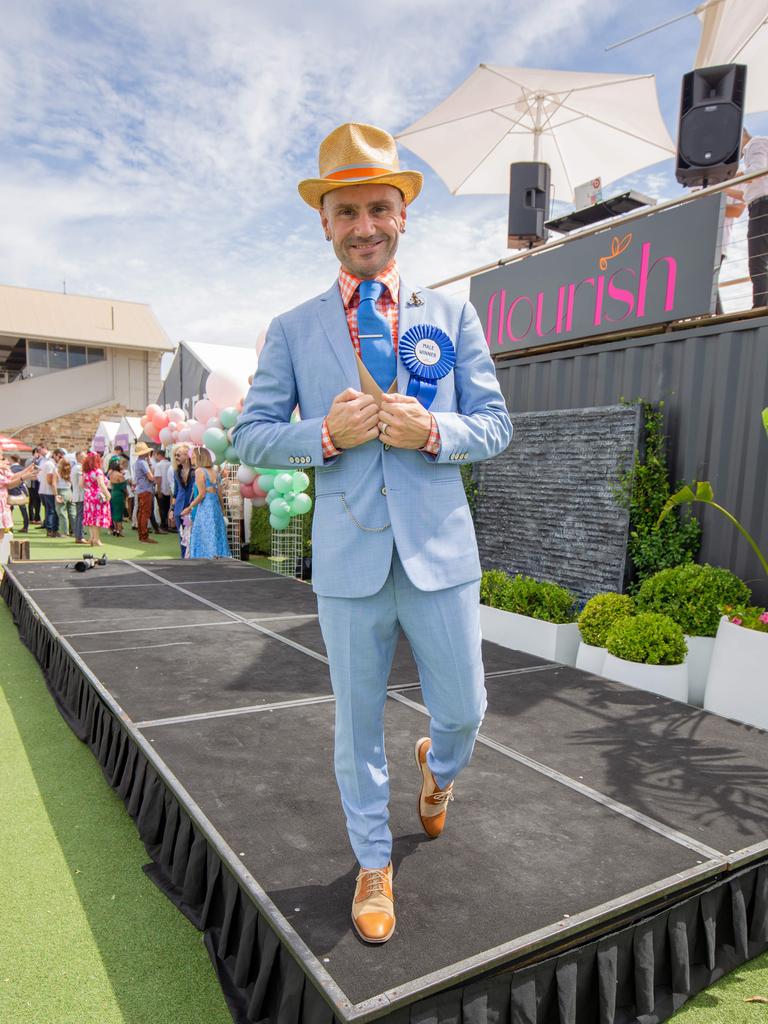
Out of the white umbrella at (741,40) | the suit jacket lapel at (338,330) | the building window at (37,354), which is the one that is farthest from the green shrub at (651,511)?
the building window at (37,354)

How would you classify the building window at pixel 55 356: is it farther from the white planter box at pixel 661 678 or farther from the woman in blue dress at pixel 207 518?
the white planter box at pixel 661 678

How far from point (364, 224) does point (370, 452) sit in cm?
58

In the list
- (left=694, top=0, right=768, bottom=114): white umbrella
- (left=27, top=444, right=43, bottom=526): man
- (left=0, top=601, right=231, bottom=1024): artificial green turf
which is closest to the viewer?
(left=0, top=601, right=231, bottom=1024): artificial green turf

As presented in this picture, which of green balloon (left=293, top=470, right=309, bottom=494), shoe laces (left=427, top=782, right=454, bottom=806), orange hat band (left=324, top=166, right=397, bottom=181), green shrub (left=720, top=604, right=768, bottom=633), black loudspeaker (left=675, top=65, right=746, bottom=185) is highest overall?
black loudspeaker (left=675, top=65, right=746, bottom=185)

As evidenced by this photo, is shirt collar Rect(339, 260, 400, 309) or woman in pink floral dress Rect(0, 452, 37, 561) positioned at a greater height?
shirt collar Rect(339, 260, 400, 309)

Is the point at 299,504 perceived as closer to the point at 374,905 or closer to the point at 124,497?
the point at 374,905

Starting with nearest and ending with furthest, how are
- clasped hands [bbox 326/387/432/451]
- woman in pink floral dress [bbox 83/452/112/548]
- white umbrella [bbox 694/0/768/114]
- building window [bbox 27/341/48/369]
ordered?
clasped hands [bbox 326/387/432/451] < white umbrella [bbox 694/0/768/114] < woman in pink floral dress [bbox 83/452/112/548] < building window [bbox 27/341/48/369]

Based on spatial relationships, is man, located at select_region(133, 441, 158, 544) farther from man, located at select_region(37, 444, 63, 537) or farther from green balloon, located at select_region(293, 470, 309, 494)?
green balloon, located at select_region(293, 470, 309, 494)

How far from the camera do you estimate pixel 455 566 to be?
5.93 ft

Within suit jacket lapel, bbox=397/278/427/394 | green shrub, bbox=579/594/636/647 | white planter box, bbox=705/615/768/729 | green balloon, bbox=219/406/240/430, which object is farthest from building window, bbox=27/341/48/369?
suit jacket lapel, bbox=397/278/427/394

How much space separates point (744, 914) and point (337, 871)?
132 cm

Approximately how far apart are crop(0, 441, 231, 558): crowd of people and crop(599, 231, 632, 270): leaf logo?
487 centimetres

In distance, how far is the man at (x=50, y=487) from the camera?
1278 cm

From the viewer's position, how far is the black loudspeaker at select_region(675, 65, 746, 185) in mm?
6238
